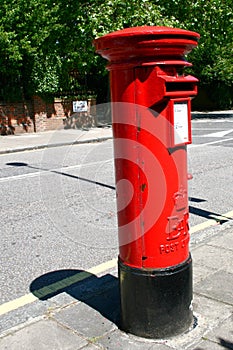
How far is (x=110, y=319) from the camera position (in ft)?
10.9

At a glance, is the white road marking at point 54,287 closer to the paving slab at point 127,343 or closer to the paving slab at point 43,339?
the paving slab at point 43,339

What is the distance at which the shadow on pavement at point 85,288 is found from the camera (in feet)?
11.5

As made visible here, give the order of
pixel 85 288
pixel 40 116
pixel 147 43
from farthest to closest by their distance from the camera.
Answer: pixel 40 116 < pixel 85 288 < pixel 147 43

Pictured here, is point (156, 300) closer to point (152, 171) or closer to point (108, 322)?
point (108, 322)

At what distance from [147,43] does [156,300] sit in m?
1.67

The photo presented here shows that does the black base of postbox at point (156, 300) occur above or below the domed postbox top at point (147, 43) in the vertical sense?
below

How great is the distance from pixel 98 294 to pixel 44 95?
16.9 m

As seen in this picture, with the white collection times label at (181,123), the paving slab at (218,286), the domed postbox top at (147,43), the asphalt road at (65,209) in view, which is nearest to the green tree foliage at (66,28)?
the asphalt road at (65,209)

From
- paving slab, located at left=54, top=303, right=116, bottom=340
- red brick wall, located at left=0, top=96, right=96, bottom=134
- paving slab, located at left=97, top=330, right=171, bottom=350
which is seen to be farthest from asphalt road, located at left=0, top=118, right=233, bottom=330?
red brick wall, located at left=0, top=96, right=96, bottom=134

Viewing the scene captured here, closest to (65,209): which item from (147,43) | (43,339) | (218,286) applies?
(218,286)

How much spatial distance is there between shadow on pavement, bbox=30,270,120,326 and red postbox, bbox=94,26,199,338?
15.3 inches

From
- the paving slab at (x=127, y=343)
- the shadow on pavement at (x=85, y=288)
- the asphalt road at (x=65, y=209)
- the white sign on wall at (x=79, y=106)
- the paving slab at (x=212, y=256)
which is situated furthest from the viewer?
the white sign on wall at (x=79, y=106)

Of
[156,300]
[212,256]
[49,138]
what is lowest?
[212,256]

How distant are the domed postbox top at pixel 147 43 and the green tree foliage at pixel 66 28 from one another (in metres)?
13.9
